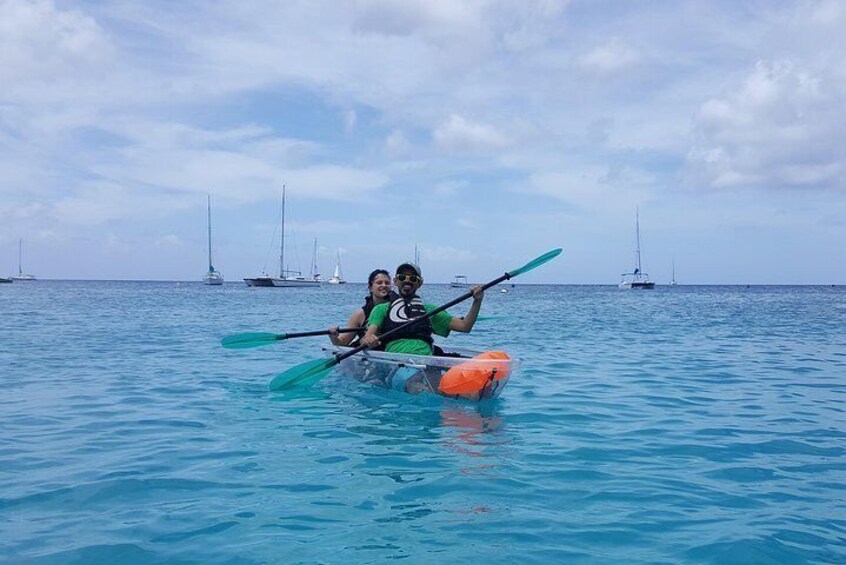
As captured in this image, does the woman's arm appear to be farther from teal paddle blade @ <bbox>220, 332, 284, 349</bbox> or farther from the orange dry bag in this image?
the orange dry bag

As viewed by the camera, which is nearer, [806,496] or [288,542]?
[288,542]

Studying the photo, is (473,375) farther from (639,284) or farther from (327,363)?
(639,284)

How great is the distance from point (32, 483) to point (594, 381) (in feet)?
30.8

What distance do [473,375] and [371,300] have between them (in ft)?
10.1

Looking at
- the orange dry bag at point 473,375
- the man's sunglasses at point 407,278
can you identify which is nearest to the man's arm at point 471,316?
the orange dry bag at point 473,375

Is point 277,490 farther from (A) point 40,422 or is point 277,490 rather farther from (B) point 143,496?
(A) point 40,422

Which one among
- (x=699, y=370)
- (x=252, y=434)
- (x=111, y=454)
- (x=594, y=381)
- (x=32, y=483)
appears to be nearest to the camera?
(x=32, y=483)

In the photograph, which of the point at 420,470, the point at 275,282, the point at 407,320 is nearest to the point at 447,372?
the point at 407,320

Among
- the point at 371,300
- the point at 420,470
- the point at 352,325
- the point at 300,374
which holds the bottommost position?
the point at 420,470

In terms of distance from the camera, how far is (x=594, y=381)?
42.0 ft

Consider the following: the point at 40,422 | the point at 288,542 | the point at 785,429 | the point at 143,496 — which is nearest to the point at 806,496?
the point at 785,429

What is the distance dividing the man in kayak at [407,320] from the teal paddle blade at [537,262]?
1.18 metres

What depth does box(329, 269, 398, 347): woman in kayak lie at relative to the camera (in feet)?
38.4

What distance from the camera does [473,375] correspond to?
9.52 m
